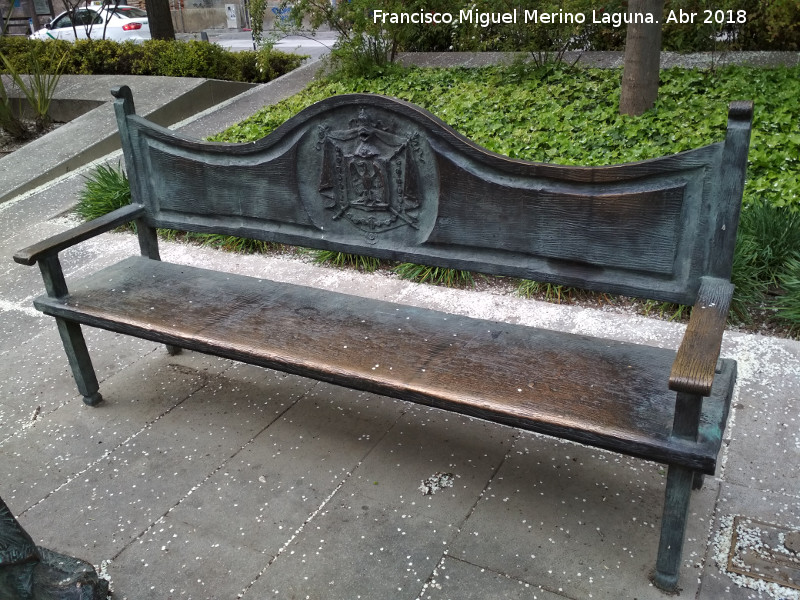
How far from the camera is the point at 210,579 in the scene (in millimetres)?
2381

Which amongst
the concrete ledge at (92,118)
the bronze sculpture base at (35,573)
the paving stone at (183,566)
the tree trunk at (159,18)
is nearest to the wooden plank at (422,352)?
the paving stone at (183,566)

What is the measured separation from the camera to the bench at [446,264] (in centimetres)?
221

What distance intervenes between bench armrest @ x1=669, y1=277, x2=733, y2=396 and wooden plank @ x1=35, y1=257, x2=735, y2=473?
0.72 ft

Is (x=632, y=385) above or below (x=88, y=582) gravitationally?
above

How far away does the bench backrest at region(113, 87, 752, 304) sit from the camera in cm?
239

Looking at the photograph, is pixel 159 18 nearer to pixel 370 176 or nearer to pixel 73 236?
pixel 73 236

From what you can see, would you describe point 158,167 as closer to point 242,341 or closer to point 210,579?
point 242,341

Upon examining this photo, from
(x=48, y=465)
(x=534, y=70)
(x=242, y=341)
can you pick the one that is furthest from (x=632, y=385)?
(x=534, y=70)

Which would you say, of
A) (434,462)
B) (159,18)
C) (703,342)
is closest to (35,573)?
(434,462)

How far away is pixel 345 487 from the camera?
2.78 m

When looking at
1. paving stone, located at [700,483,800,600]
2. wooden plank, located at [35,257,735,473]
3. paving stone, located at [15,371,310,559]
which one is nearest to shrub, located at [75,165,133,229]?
wooden plank, located at [35,257,735,473]

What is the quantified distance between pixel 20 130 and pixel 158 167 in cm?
621

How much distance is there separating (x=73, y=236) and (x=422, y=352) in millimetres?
1720

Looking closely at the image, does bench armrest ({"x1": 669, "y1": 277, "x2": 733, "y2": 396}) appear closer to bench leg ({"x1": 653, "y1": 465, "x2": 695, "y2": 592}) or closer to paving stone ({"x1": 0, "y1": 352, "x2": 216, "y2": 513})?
→ bench leg ({"x1": 653, "y1": 465, "x2": 695, "y2": 592})
